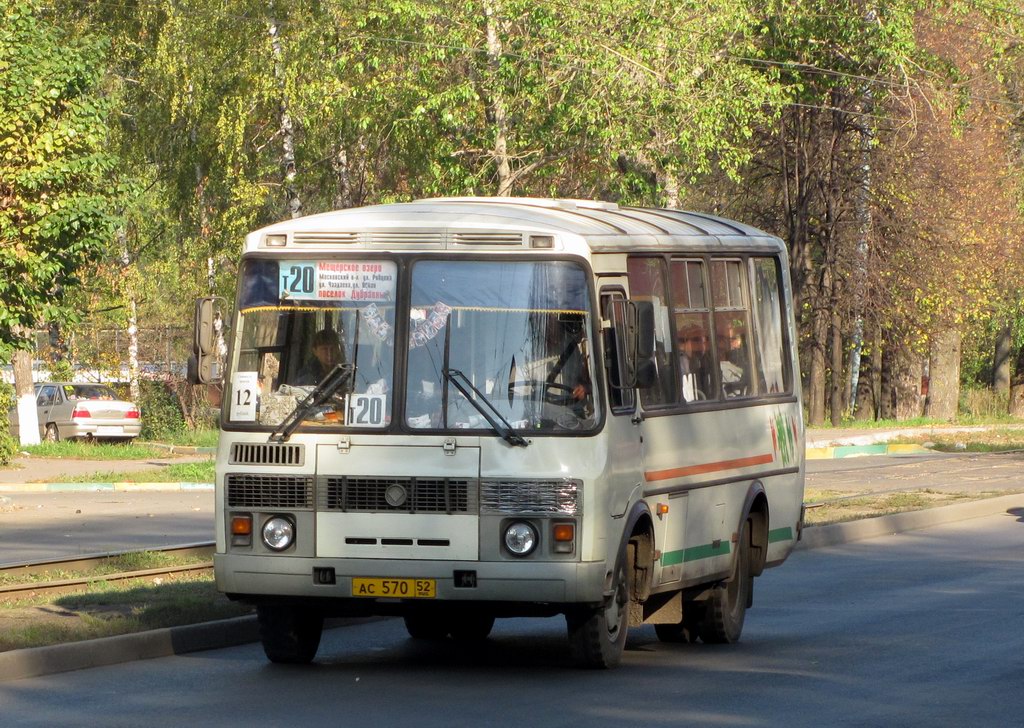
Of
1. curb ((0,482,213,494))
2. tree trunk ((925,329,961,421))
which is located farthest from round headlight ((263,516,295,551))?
tree trunk ((925,329,961,421))

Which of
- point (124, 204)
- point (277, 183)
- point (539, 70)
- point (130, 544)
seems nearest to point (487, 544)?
point (130, 544)

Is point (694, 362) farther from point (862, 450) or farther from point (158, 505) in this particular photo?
point (862, 450)

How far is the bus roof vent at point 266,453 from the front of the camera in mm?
9648

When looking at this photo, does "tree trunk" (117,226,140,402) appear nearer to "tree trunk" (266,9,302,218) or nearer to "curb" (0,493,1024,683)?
"tree trunk" (266,9,302,218)

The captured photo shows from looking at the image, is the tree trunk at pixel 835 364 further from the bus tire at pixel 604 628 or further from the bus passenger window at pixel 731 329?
the bus tire at pixel 604 628

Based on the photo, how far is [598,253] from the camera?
9.94 meters

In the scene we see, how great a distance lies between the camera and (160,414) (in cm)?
4259

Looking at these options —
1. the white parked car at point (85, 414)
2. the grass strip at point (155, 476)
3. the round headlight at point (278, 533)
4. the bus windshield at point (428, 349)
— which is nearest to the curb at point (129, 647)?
the round headlight at point (278, 533)

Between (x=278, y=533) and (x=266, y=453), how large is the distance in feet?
1.47

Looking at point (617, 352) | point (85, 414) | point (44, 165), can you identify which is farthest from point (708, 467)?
point (85, 414)

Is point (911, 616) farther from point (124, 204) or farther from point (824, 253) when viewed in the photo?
point (824, 253)

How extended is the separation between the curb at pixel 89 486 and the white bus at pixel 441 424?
16674 millimetres

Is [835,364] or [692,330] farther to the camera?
[835,364]


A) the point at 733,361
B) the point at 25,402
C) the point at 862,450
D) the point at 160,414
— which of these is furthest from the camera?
the point at 160,414
